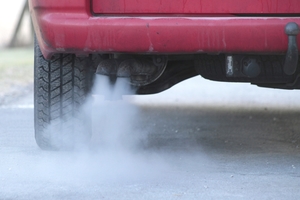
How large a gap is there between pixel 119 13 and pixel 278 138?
1.66 metres

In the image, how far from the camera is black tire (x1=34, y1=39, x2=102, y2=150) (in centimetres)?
368

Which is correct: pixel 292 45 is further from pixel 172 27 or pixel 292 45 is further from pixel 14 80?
pixel 14 80

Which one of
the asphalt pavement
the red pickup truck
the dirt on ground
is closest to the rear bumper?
the red pickup truck

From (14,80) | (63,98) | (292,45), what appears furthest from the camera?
(14,80)

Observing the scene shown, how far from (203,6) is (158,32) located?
24 centimetres

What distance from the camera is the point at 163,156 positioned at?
3.78 meters

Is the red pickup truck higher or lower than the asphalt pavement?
higher

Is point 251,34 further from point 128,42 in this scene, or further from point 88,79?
point 88,79

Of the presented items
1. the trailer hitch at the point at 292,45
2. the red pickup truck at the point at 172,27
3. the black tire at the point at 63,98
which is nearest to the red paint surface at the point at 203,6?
Answer: the red pickup truck at the point at 172,27

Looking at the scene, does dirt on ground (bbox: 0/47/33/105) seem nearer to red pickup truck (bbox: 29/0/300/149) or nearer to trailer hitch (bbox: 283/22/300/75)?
red pickup truck (bbox: 29/0/300/149)

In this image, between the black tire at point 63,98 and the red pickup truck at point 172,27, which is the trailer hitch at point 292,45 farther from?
the black tire at point 63,98

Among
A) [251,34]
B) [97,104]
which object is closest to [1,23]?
[97,104]

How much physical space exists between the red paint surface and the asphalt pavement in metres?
0.76

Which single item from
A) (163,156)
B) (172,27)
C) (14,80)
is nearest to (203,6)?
(172,27)
